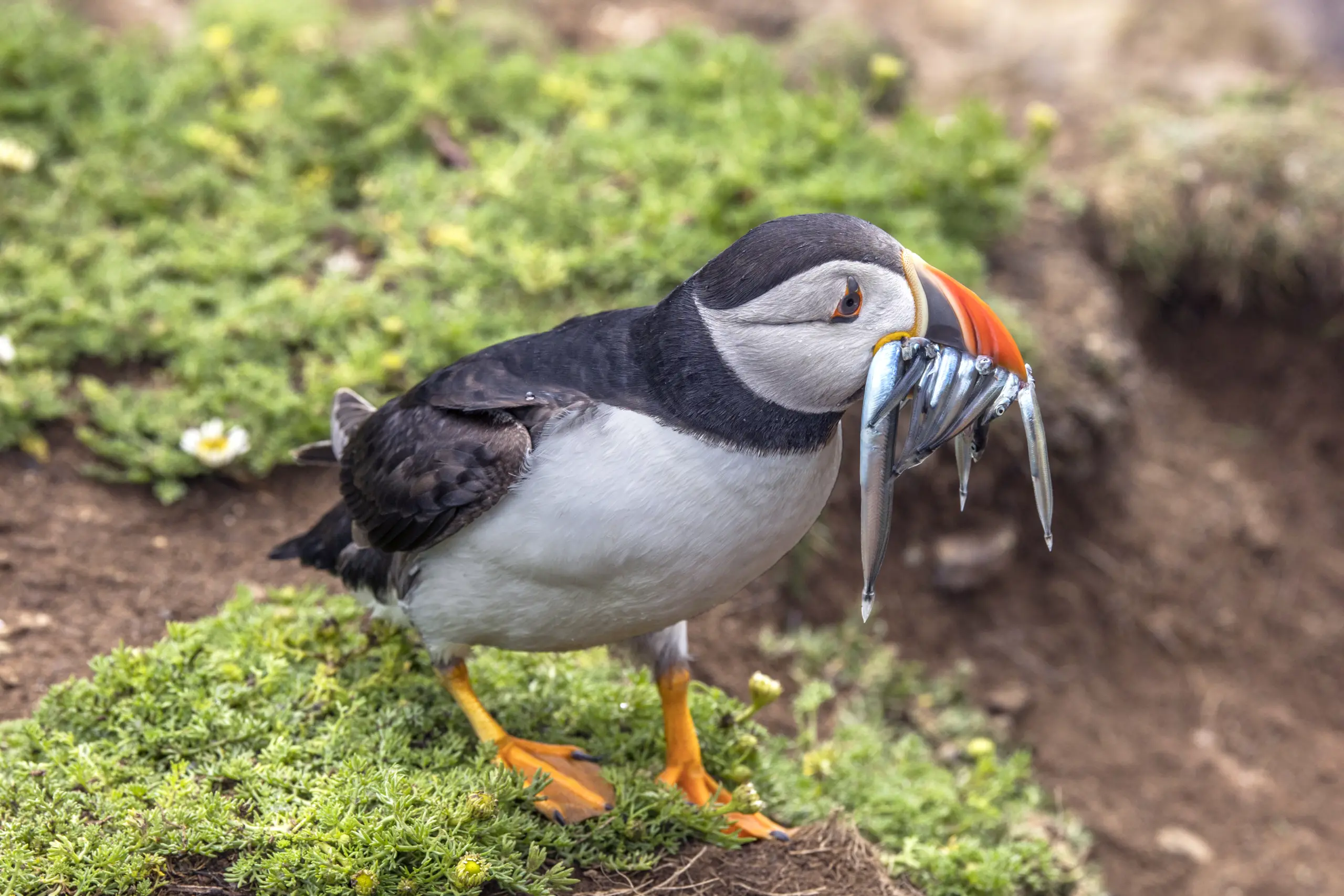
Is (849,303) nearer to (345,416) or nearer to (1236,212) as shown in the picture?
(345,416)

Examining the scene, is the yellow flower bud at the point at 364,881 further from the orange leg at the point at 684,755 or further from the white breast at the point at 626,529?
the orange leg at the point at 684,755

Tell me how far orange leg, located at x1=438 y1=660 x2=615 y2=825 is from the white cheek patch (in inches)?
46.2

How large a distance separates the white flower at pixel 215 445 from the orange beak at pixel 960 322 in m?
2.74

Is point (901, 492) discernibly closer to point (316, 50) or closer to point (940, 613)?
point (940, 613)

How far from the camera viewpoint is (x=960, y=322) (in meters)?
2.72

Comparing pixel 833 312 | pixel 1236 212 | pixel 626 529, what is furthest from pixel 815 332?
pixel 1236 212

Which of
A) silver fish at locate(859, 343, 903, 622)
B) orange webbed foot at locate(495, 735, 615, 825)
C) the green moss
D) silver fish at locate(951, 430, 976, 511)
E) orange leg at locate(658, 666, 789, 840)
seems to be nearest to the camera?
silver fish at locate(859, 343, 903, 622)

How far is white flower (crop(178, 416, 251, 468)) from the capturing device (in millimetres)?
4531

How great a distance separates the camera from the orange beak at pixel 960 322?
2.71 m

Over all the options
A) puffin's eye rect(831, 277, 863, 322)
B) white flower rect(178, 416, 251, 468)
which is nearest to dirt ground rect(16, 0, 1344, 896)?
white flower rect(178, 416, 251, 468)

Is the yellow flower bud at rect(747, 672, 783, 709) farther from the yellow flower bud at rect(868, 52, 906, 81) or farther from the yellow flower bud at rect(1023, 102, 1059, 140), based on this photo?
the yellow flower bud at rect(868, 52, 906, 81)

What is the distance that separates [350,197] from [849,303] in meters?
3.71

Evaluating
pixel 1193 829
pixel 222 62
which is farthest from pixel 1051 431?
pixel 222 62

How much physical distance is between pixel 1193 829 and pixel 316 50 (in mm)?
5420
